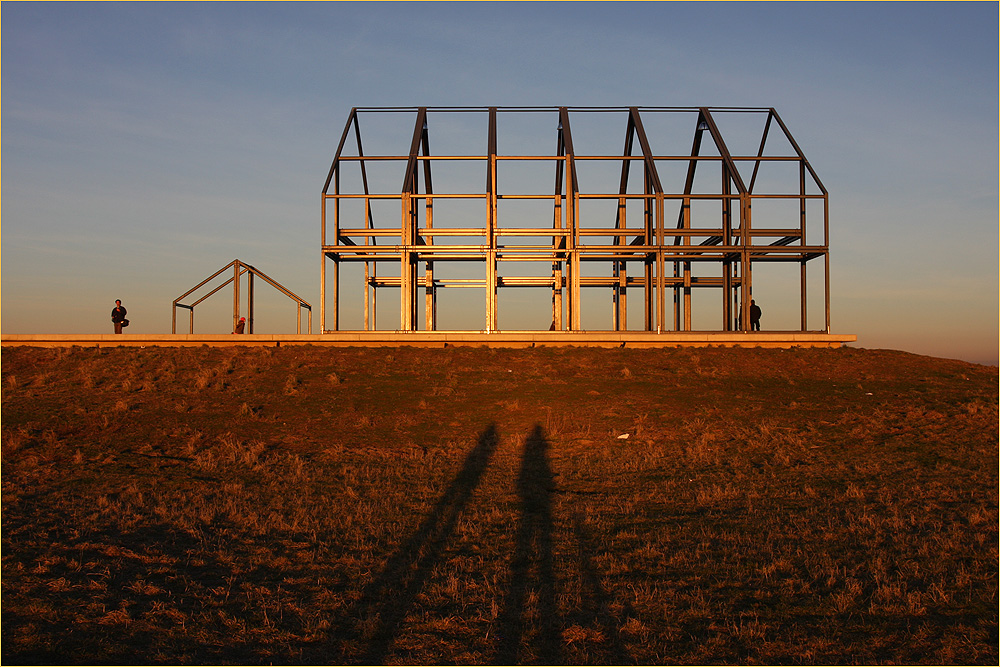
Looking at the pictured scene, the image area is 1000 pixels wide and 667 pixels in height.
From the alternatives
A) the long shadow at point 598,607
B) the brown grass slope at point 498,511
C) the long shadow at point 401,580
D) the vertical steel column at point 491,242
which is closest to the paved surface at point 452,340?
the brown grass slope at point 498,511

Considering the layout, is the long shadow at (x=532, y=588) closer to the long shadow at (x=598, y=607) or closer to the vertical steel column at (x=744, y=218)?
the long shadow at (x=598, y=607)

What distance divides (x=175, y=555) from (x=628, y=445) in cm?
843

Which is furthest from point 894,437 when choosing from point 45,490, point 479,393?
point 45,490

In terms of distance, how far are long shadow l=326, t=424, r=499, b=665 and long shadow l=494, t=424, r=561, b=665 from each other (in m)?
0.82

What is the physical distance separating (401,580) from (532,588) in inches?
48.5

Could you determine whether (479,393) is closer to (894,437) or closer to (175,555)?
(894,437)

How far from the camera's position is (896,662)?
18.6 feet

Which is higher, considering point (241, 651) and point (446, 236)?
point (446, 236)

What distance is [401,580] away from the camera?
7.47 meters

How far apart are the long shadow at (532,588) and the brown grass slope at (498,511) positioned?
33 millimetres

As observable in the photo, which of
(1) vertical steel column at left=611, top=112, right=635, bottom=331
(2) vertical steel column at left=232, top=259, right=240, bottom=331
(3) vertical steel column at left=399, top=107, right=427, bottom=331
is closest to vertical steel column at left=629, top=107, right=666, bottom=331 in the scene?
(1) vertical steel column at left=611, top=112, right=635, bottom=331

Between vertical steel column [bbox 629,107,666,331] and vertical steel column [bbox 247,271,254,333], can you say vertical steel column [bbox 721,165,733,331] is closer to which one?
vertical steel column [bbox 629,107,666,331]

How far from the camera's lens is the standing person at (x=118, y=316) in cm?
2592

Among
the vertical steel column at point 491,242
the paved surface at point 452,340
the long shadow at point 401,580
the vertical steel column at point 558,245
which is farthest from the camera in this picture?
the vertical steel column at point 558,245
